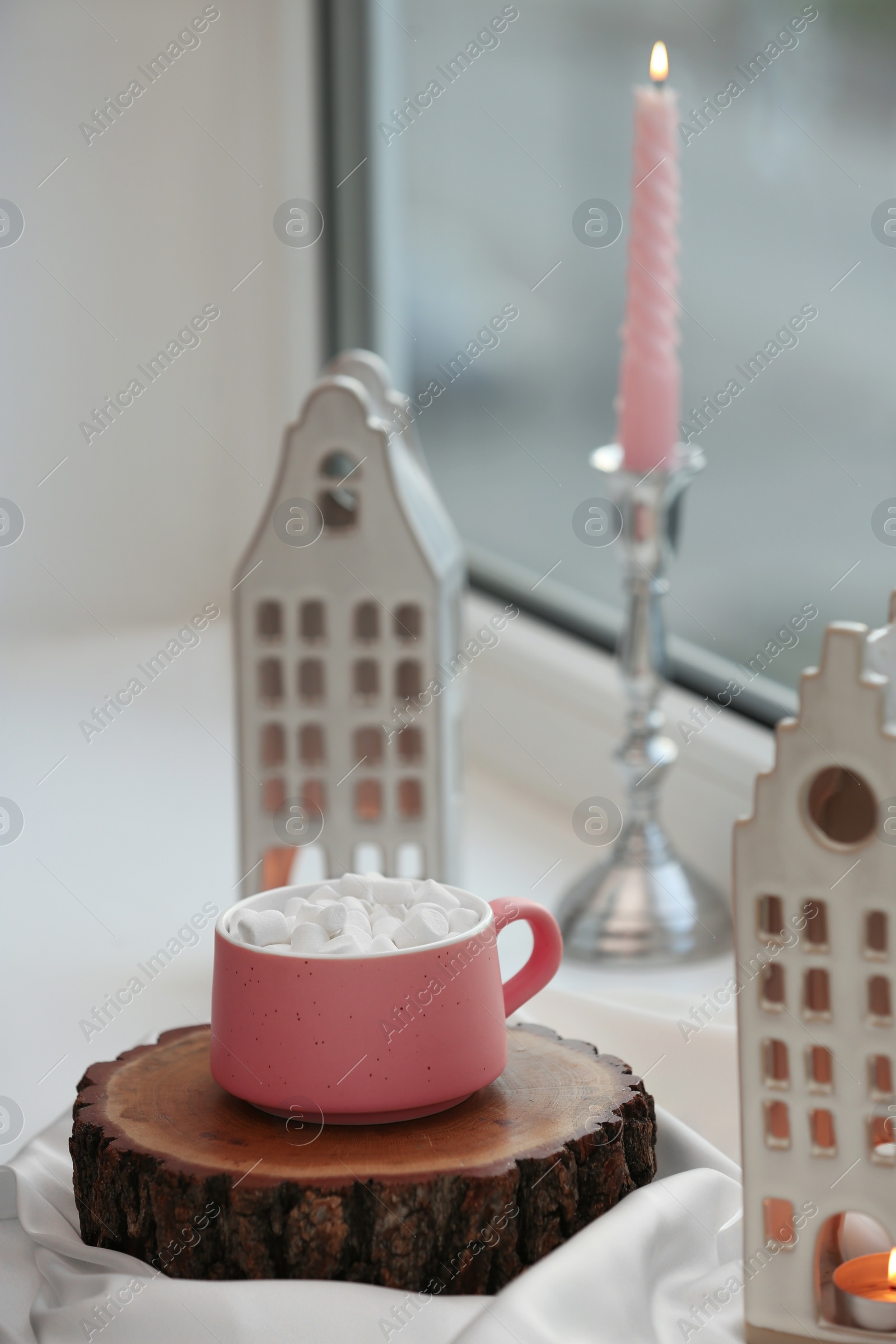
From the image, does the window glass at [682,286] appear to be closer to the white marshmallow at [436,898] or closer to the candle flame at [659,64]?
the candle flame at [659,64]

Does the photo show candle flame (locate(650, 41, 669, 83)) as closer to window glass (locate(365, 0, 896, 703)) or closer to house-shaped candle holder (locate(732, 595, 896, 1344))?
window glass (locate(365, 0, 896, 703))

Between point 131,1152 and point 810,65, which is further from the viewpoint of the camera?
point 810,65

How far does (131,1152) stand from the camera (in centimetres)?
54

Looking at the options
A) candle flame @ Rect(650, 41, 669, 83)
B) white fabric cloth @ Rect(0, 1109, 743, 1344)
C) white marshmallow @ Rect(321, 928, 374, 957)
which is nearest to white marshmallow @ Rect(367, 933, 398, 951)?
white marshmallow @ Rect(321, 928, 374, 957)

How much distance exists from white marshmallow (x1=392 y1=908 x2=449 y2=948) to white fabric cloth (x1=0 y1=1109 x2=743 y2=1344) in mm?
118

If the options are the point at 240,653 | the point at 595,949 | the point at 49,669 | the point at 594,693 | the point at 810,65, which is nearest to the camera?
the point at 240,653

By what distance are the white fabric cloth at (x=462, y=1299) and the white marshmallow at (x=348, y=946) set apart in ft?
0.37

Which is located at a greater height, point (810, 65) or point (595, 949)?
point (810, 65)

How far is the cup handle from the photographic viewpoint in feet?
2.03

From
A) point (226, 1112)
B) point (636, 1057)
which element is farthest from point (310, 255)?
point (226, 1112)

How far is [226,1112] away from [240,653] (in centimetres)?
37

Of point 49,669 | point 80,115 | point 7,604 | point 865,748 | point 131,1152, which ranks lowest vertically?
point 131,1152

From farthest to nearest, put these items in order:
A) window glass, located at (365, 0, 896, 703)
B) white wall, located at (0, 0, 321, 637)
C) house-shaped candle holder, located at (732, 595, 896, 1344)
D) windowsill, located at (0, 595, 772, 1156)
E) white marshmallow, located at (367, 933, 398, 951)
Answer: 1. white wall, located at (0, 0, 321, 637)
2. window glass, located at (365, 0, 896, 703)
3. windowsill, located at (0, 595, 772, 1156)
4. white marshmallow, located at (367, 933, 398, 951)
5. house-shaped candle holder, located at (732, 595, 896, 1344)

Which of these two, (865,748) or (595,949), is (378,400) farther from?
A: (865,748)
